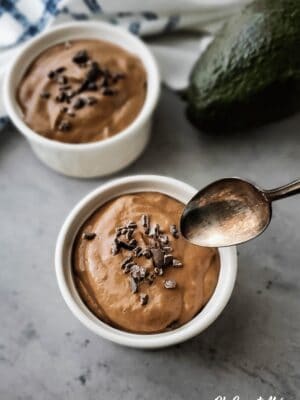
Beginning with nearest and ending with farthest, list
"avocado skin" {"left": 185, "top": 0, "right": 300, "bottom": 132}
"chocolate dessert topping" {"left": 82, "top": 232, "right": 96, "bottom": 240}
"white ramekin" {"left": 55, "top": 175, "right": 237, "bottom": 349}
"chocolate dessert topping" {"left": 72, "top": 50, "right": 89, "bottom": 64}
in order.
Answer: "white ramekin" {"left": 55, "top": 175, "right": 237, "bottom": 349}
"chocolate dessert topping" {"left": 82, "top": 232, "right": 96, "bottom": 240}
"avocado skin" {"left": 185, "top": 0, "right": 300, "bottom": 132}
"chocolate dessert topping" {"left": 72, "top": 50, "right": 89, "bottom": 64}

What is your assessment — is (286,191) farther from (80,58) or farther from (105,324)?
(80,58)

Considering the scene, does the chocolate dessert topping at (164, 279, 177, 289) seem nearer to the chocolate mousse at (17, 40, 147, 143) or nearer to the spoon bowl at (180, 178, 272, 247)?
the spoon bowl at (180, 178, 272, 247)

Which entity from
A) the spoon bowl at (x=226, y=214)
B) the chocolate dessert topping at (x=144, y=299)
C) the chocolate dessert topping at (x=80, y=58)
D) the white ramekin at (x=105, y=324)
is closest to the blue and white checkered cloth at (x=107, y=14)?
the chocolate dessert topping at (x=80, y=58)

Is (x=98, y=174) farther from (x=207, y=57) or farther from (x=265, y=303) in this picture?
(x=265, y=303)

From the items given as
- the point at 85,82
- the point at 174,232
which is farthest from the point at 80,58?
the point at 174,232

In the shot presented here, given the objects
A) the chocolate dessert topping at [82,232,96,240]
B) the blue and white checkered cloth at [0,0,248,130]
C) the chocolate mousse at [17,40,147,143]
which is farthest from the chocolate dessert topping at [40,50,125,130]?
the chocolate dessert topping at [82,232,96,240]

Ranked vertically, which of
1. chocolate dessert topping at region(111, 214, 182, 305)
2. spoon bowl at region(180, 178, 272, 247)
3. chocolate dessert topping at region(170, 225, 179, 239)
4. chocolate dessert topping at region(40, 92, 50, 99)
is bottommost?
spoon bowl at region(180, 178, 272, 247)
